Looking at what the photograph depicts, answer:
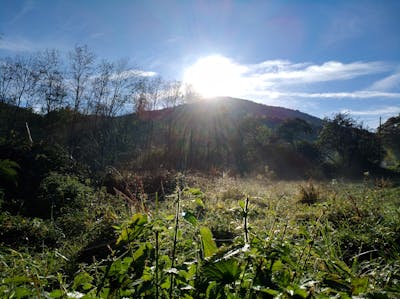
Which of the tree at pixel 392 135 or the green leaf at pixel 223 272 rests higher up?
the tree at pixel 392 135

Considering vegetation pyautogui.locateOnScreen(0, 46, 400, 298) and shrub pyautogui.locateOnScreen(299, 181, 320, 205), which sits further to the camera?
shrub pyautogui.locateOnScreen(299, 181, 320, 205)

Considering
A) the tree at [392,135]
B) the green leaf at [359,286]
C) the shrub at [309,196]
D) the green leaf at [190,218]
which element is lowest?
the shrub at [309,196]

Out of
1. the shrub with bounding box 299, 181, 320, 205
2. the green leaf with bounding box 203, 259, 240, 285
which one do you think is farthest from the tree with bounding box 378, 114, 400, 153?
the green leaf with bounding box 203, 259, 240, 285

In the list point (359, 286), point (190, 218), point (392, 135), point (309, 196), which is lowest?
point (309, 196)

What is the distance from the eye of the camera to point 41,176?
7941 mm

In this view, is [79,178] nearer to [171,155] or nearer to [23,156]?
[23,156]

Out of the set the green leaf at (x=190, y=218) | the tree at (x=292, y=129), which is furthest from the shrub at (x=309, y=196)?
the tree at (x=292, y=129)

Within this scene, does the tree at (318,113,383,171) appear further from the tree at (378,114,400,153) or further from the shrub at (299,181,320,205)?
the shrub at (299,181,320,205)

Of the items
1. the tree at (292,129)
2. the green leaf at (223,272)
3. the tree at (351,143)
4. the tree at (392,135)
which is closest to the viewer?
the green leaf at (223,272)

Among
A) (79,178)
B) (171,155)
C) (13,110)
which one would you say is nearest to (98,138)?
(13,110)

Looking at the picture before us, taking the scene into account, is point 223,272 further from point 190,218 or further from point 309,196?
point 309,196

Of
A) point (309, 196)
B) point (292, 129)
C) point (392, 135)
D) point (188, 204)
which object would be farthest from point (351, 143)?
point (188, 204)

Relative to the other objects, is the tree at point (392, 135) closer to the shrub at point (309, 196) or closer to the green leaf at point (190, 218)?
the shrub at point (309, 196)

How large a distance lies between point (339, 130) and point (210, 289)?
29239 mm
